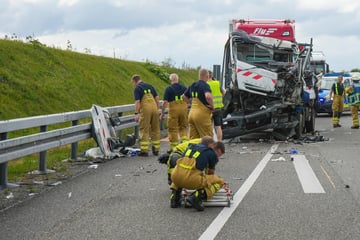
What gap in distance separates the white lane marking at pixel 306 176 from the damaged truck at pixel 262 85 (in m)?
3.65

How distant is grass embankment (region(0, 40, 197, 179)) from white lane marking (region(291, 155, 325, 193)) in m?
4.31

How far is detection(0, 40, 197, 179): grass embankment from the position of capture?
58.0 ft

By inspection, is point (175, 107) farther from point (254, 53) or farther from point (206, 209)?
point (206, 209)

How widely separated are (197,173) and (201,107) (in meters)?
4.18

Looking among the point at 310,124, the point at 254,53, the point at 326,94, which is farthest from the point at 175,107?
the point at 326,94

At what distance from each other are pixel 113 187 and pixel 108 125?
175 inches

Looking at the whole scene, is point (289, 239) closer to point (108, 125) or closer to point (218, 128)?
point (218, 128)

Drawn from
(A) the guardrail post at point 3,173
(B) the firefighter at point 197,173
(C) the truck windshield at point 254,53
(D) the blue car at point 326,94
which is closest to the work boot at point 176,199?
(B) the firefighter at point 197,173

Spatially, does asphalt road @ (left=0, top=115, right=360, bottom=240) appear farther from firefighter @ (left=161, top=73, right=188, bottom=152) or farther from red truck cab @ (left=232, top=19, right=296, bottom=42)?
red truck cab @ (left=232, top=19, right=296, bottom=42)

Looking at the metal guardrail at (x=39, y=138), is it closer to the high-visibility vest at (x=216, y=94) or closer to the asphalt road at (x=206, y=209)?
the asphalt road at (x=206, y=209)

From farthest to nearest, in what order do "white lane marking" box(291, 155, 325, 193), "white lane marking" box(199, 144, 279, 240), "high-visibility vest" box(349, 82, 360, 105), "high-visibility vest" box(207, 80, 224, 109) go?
"high-visibility vest" box(349, 82, 360, 105) → "high-visibility vest" box(207, 80, 224, 109) → "white lane marking" box(291, 155, 325, 193) → "white lane marking" box(199, 144, 279, 240)

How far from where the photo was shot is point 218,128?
12.4m

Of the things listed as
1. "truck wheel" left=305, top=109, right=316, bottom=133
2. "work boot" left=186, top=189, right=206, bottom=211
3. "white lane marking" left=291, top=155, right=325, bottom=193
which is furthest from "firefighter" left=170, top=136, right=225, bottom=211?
"truck wheel" left=305, top=109, right=316, bottom=133

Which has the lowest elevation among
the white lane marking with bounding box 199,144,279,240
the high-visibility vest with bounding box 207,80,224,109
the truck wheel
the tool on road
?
the truck wheel
